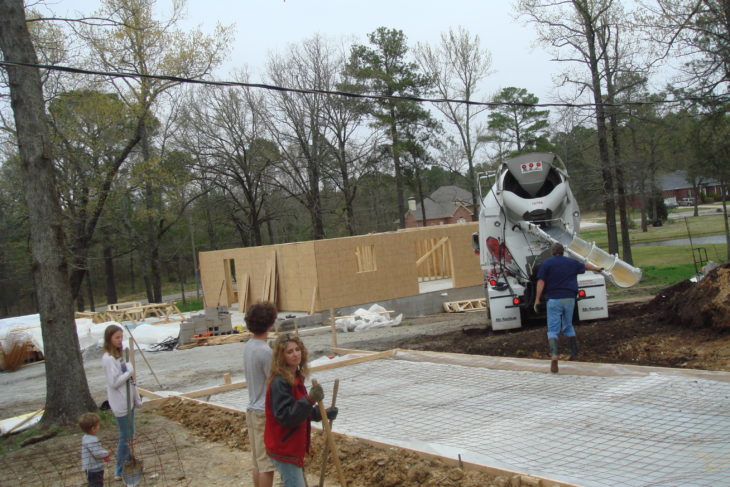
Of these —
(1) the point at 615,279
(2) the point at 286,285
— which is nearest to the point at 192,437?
(1) the point at 615,279

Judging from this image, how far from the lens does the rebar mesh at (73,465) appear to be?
616cm

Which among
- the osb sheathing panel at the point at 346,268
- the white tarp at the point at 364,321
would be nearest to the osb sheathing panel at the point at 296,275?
the osb sheathing panel at the point at 346,268

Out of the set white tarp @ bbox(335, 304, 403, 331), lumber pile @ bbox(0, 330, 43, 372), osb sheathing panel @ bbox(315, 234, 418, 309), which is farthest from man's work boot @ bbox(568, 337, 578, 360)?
lumber pile @ bbox(0, 330, 43, 372)

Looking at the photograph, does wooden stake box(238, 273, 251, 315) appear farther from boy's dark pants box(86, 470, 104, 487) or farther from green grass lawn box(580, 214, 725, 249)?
green grass lawn box(580, 214, 725, 249)

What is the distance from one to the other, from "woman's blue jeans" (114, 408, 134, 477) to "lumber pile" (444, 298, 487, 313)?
1829cm

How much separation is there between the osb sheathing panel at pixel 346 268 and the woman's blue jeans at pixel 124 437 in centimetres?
1527

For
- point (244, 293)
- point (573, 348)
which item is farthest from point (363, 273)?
point (573, 348)

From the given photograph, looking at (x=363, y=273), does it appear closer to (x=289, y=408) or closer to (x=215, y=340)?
(x=215, y=340)

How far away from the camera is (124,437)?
19.7ft

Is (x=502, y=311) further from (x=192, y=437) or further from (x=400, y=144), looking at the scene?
(x=400, y=144)

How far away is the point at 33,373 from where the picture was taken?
17.1 meters

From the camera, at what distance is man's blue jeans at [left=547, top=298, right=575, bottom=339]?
8.79 meters

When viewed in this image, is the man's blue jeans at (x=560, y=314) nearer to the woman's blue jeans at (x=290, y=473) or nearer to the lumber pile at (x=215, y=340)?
the woman's blue jeans at (x=290, y=473)

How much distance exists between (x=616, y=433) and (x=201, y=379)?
8.77 metres
